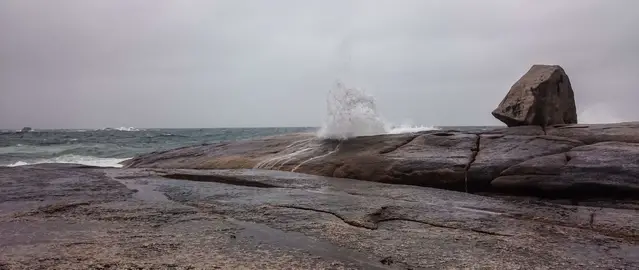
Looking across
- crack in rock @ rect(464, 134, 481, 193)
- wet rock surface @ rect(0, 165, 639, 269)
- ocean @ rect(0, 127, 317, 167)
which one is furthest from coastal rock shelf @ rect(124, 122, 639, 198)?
ocean @ rect(0, 127, 317, 167)

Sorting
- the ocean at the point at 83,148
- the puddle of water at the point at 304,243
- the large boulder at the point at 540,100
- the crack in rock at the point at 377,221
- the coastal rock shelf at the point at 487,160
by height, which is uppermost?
the large boulder at the point at 540,100

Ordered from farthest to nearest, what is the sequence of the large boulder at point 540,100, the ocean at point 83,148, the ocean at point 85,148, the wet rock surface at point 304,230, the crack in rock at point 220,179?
the ocean at point 83,148, the ocean at point 85,148, the large boulder at point 540,100, the crack in rock at point 220,179, the wet rock surface at point 304,230

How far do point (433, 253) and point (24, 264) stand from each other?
3.40m

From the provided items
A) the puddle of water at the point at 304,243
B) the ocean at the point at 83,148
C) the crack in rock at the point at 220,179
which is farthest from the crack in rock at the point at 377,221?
the ocean at the point at 83,148

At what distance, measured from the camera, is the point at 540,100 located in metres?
10.8

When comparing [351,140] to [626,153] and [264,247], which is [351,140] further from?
[264,247]

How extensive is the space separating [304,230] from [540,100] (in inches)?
335

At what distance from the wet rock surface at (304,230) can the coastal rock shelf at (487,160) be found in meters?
0.35

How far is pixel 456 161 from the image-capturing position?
852 centimetres

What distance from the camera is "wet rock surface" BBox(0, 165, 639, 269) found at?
12.1ft

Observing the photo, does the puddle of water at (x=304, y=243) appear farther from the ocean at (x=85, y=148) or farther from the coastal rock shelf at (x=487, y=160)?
the ocean at (x=85, y=148)

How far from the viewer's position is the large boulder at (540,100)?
35.5ft

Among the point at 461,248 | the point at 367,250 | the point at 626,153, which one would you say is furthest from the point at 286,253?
the point at 626,153

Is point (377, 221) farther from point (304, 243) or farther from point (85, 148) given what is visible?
point (85, 148)
